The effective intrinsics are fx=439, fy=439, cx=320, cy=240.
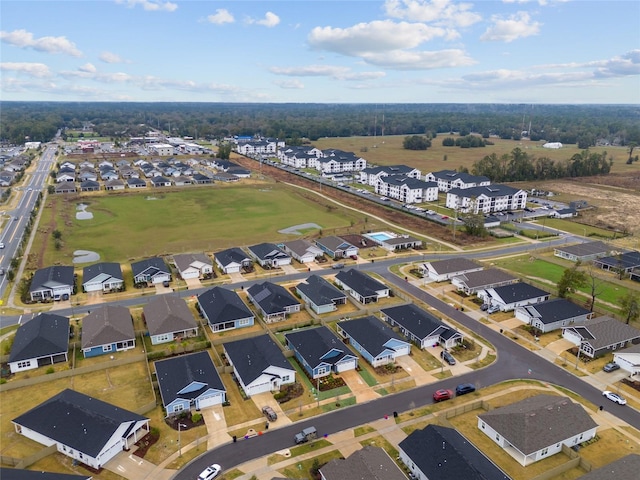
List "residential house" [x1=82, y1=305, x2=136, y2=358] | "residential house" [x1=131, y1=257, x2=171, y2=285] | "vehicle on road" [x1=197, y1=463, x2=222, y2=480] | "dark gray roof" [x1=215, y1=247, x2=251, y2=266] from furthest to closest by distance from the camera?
1. "dark gray roof" [x1=215, y1=247, x2=251, y2=266]
2. "residential house" [x1=131, y1=257, x2=171, y2=285]
3. "residential house" [x1=82, y1=305, x2=136, y2=358]
4. "vehicle on road" [x1=197, y1=463, x2=222, y2=480]

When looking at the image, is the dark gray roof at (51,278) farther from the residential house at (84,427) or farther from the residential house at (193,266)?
the residential house at (84,427)

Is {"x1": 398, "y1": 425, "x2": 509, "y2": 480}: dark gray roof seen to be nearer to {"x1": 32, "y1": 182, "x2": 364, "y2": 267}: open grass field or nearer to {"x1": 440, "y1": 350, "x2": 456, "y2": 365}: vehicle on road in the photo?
{"x1": 440, "y1": 350, "x2": 456, "y2": 365}: vehicle on road

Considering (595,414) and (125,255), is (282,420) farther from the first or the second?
(125,255)

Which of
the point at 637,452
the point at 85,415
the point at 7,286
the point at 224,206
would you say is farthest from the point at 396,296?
the point at 224,206

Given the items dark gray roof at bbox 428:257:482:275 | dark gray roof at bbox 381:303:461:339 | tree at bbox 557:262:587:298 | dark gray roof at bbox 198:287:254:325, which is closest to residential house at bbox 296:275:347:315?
dark gray roof at bbox 381:303:461:339

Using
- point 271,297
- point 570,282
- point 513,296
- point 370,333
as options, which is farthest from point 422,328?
point 570,282

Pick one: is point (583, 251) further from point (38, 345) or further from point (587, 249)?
point (38, 345)
